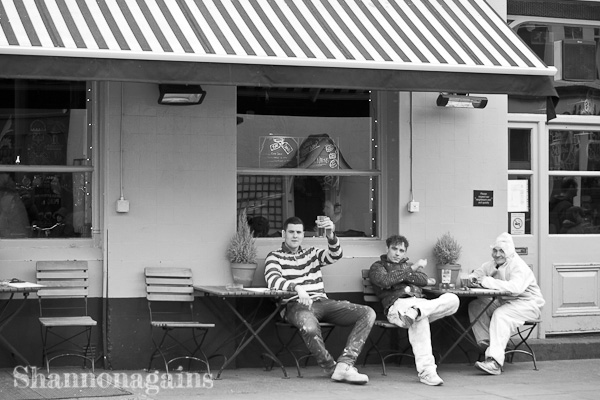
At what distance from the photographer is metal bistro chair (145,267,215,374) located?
30.2 ft

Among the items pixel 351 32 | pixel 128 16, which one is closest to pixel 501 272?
pixel 351 32

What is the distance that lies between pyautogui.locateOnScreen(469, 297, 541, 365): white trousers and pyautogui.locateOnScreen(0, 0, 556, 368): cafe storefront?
0.64m

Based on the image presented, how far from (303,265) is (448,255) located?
1.55 m

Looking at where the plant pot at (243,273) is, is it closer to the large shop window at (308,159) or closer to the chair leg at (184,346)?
the chair leg at (184,346)

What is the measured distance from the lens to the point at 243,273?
936 centimetres

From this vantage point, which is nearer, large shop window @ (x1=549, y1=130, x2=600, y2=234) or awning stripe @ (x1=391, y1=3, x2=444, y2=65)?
awning stripe @ (x1=391, y1=3, x2=444, y2=65)

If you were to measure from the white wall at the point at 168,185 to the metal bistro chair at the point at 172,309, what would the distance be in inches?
4.7

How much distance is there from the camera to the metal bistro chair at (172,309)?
9.20m

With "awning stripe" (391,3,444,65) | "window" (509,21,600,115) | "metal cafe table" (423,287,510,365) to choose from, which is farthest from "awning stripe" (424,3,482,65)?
"metal cafe table" (423,287,510,365)

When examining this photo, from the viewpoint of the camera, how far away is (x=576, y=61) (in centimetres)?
1102

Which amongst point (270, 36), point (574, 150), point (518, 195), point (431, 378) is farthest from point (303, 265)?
point (574, 150)

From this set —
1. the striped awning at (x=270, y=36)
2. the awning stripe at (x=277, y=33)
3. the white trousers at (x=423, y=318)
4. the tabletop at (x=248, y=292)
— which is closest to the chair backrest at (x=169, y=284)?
the tabletop at (x=248, y=292)

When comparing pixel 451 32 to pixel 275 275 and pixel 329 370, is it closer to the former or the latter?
pixel 275 275

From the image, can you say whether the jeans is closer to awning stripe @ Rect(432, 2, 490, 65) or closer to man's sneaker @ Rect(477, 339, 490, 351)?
man's sneaker @ Rect(477, 339, 490, 351)
